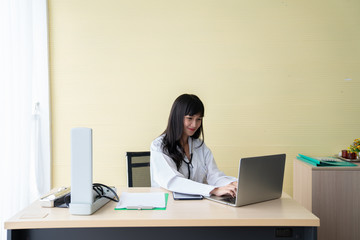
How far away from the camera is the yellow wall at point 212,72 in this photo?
311cm

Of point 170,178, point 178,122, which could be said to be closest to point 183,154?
point 178,122

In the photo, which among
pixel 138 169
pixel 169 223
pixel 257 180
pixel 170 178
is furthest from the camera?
pixel 138 169

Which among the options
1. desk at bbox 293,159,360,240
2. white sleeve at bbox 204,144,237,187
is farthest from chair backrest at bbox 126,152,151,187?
desk at bbox 293,159,360,240

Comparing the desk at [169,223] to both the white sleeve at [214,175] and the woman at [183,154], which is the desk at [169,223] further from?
the white sleeve at [214,175]

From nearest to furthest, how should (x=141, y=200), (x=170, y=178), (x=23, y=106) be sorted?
(x=141, y=200), (x=170, y=178), (x=23, y=106)

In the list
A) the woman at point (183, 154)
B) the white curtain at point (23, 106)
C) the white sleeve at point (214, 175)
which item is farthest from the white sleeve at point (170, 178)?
the white curtain at point (23, 106)

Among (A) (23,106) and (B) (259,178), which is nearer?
(B) (259,178)

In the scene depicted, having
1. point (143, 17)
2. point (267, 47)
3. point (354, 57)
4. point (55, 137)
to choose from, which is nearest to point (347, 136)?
point (354, 57)

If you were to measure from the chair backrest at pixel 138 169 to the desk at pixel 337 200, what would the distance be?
1.45m

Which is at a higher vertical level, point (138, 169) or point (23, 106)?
point (23, 106)

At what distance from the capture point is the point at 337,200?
103 inches

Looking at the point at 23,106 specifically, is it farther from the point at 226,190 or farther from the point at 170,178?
the point at 226,190

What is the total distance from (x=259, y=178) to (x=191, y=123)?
0.69 metres

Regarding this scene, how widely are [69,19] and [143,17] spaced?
2.52 feet
